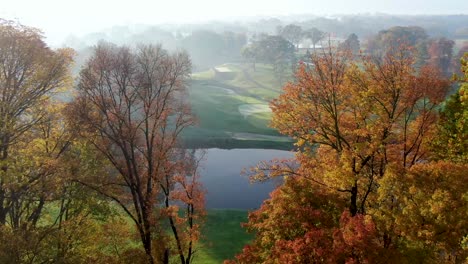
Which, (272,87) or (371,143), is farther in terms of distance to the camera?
(272,87)

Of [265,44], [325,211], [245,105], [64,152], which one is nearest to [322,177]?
[325,211]

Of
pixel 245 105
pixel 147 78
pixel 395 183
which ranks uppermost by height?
pixel 147 78

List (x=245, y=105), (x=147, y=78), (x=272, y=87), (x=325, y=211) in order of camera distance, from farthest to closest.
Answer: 1. (x=272, y=87)
2. (x=245, y=105)
3. (x=147, y=78)
4. (x=325, y=211)

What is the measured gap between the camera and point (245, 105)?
9569cm

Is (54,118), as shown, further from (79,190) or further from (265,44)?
(265,44)

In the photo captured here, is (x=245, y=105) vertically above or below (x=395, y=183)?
below

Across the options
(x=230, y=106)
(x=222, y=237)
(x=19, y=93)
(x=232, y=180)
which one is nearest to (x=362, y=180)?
(x=19, y=93)

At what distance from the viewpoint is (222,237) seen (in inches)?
1516

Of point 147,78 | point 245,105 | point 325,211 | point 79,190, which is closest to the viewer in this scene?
point 325,211

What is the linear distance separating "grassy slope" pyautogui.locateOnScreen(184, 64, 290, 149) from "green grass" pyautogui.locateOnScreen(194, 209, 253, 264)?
37.5 ft

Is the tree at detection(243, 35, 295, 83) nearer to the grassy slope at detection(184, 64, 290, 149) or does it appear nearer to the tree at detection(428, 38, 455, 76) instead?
the grassy slope at detection(184, 64, 290, 149)

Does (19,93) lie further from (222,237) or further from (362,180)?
(222,237)

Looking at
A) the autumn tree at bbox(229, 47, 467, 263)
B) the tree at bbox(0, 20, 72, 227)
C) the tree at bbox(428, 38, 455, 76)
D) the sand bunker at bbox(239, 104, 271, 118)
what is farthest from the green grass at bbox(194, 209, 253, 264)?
the tree at bbox(428, 38, 455, 76)

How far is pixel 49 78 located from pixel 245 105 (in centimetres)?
7576
